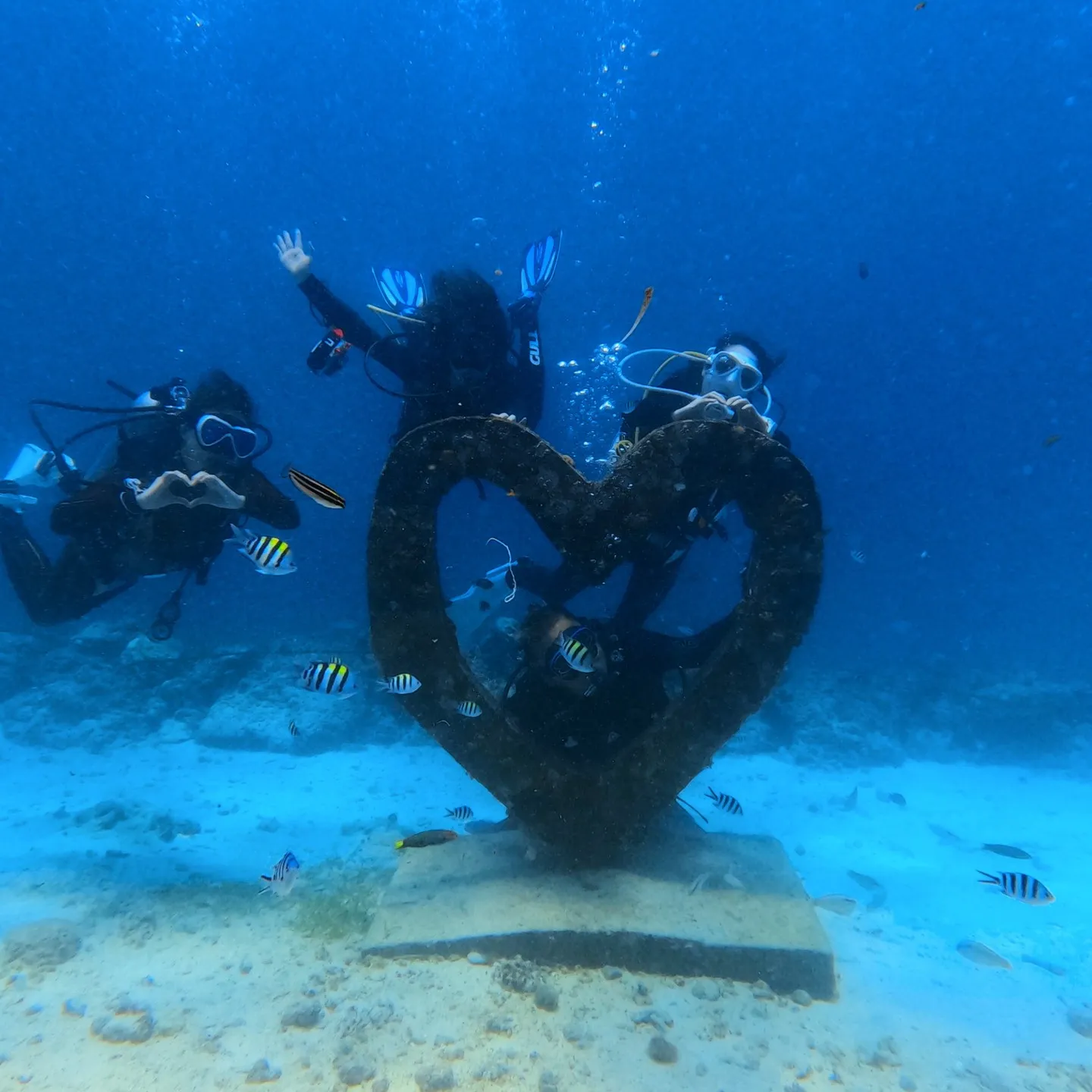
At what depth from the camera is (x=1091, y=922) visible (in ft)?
21.6

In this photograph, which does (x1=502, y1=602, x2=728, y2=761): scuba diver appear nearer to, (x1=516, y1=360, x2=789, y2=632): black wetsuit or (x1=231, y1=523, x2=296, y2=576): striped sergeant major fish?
(x1=516, y1=360, x2=789, y2=632): black wetsuit

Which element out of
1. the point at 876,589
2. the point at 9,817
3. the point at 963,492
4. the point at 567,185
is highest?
the point at 567,185

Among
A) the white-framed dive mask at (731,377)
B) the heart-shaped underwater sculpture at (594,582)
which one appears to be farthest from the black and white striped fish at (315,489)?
the white-framed dive mask at (731,377)

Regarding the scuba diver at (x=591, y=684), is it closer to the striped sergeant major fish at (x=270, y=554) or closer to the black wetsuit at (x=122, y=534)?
the striped sergeant major fish at (x=270, y=554)

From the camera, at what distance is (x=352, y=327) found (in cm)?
719

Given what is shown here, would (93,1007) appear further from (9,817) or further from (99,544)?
(9,817)

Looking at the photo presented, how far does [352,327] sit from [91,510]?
11.3 feet

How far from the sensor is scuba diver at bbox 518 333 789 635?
186 inches

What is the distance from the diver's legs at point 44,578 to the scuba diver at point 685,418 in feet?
17.9

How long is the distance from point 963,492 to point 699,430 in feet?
193

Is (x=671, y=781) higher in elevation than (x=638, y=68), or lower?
lower

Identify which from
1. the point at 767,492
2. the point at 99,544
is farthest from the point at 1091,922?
the point at 99,544

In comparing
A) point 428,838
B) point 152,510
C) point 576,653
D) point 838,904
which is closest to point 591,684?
point 576,653

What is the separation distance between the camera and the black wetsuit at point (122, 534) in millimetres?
5852
